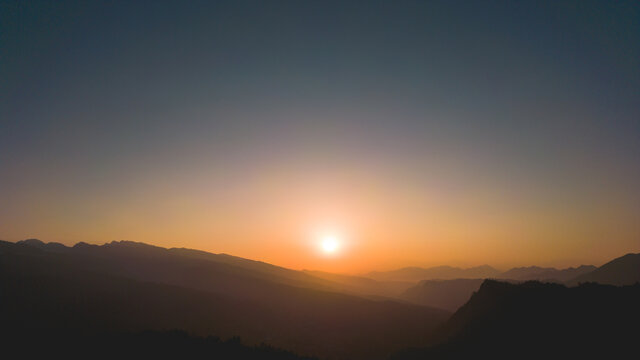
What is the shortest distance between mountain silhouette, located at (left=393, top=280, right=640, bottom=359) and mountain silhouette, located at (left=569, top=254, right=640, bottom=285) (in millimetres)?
104734

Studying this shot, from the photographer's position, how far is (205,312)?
5266 cm

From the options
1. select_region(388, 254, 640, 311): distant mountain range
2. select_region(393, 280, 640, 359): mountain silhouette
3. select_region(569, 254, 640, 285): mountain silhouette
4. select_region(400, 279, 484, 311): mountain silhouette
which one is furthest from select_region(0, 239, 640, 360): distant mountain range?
select_region(569, 254, 640, 285): mountain silhouette

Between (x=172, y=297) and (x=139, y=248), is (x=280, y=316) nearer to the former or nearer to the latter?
(x=172, y=297)

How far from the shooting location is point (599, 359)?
66.9 feet

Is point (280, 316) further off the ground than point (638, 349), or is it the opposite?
point (638, 349)

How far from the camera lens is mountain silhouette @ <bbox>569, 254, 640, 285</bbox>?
107500mm

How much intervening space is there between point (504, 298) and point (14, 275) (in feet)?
250

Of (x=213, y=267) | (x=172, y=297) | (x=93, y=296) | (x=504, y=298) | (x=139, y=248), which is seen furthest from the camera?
(x=139, y=248)

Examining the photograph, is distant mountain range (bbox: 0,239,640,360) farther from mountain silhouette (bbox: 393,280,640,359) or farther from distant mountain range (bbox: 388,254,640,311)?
distant mountain range (bbox: 388,254,640,311)

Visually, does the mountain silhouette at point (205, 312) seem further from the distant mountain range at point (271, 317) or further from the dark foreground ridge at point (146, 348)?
the dark foreground ridge at point (146, 348)

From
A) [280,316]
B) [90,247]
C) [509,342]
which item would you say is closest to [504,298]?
[509,342]

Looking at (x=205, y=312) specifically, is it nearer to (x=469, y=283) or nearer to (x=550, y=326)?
(x=550, y=326)

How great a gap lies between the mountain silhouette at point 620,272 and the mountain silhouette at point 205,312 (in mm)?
88803

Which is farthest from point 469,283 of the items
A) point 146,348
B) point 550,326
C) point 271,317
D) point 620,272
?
point 146,348
